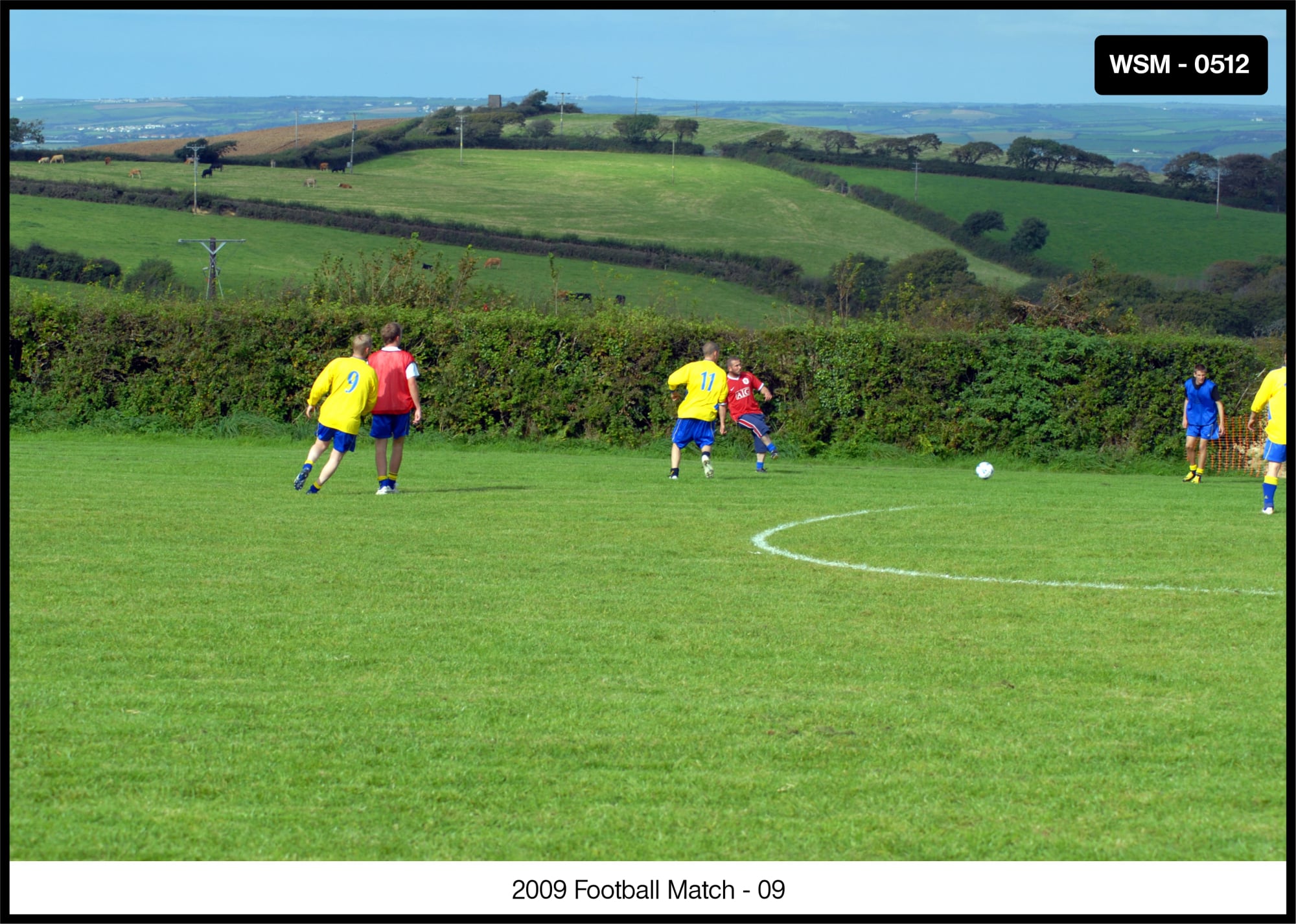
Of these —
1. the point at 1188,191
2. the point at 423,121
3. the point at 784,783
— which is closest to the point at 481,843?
the point at 784,783

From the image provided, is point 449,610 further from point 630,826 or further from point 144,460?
point 144,460

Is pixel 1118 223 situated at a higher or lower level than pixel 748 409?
higher

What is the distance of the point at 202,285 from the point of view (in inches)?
2391

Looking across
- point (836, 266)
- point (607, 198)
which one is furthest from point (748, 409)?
point (607, 198)

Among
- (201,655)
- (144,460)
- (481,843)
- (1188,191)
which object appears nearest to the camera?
(481,843)

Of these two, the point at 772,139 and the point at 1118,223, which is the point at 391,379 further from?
the point at 772,139

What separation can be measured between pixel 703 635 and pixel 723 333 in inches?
742

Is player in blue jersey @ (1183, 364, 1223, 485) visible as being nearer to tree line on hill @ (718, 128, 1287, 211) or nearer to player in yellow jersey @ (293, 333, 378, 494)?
player in yellow jersey @ (293, 333, 378, 494)

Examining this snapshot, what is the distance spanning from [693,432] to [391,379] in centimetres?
465

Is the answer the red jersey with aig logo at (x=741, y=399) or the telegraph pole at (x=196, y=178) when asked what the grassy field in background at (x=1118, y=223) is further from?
the red jersey with aig logo at (x=741, y=399)

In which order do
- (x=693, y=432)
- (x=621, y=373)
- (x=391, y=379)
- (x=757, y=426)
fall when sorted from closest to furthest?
(x=391, y=379) → (x=693, y=432) → (x=757, y=426) → (x=621, y=373)

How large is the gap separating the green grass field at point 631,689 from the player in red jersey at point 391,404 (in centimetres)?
191

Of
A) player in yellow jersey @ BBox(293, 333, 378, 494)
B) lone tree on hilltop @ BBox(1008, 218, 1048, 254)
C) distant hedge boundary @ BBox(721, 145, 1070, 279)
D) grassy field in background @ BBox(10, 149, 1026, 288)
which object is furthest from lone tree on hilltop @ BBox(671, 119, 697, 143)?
player in yellow jersey @ BBox(293, 333, 378, 494)

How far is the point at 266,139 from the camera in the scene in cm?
9638
